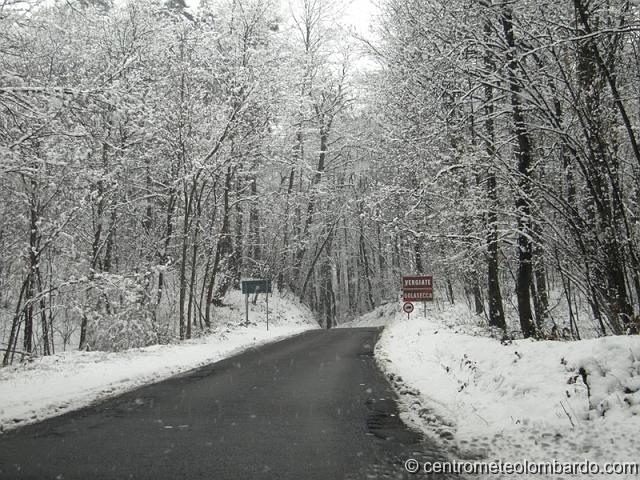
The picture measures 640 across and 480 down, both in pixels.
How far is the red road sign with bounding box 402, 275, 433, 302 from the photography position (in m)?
21.9

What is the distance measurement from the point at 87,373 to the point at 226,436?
6458 mm

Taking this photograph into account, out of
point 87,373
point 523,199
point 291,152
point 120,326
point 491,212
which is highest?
point 291,152

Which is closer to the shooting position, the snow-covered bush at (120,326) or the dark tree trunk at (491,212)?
the dark tree trunk at (491,212)

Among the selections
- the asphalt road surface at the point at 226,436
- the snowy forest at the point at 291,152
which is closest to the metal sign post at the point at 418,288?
the snowy forest at the point at 291,152

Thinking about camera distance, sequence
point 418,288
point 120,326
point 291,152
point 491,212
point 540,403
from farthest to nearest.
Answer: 1. point 291,152
2. point 418,288
3. point 120,326
4. point 491,212
5. point 540,403

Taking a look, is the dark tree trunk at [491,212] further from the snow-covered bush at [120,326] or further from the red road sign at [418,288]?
the snow-covered bush at [120,326]

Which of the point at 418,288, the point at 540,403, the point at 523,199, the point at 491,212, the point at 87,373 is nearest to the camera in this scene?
the point at 540,403

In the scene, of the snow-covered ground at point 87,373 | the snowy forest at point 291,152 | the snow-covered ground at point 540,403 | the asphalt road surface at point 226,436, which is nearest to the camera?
the asphalt road surface at point 226,436

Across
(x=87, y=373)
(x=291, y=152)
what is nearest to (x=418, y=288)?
(x=291, y=152)

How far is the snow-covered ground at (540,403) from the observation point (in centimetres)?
512

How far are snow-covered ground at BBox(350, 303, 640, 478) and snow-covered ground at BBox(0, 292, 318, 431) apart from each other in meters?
5.20

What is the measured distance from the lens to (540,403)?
6285mm

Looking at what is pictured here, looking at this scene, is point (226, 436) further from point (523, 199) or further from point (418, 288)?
point (418, 288)

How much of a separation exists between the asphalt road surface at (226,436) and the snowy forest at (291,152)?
4.65 metres
